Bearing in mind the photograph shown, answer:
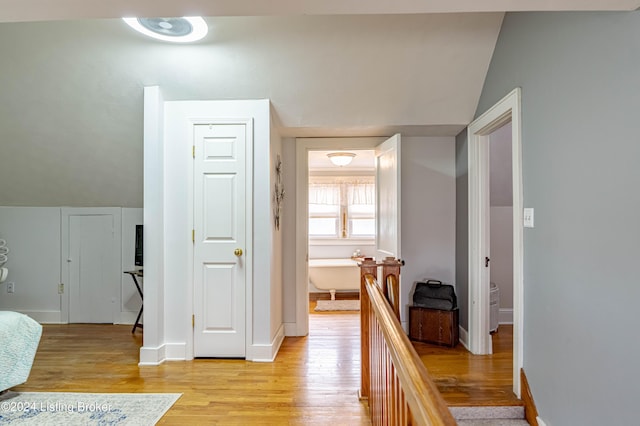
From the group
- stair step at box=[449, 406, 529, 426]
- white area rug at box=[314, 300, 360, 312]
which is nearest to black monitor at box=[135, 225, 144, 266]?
white area rug at box=[314, 300, 360, 312]

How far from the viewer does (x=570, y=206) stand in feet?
6.08

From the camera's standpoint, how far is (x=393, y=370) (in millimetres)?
1363

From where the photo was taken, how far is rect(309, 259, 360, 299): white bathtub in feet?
17.6

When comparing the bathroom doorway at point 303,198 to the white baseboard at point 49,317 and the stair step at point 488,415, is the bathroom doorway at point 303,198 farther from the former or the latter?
the white baseboard at point 49,317

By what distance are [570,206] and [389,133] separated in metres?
2.05

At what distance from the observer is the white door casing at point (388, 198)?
10.5ft

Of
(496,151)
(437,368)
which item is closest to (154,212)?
(437,368)

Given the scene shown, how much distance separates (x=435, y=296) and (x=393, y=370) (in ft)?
7.56

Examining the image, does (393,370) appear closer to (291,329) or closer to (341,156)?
(291,329)

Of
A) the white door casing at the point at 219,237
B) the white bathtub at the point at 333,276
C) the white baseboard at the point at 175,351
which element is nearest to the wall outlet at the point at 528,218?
the white door casing at the point at 219,237

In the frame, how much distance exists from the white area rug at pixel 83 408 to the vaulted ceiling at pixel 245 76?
213cm

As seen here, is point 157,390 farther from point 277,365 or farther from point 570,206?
point 570,206

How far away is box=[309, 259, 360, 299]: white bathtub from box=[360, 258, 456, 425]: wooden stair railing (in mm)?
2953

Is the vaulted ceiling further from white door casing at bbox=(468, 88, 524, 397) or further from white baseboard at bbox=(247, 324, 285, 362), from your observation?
white baseboard at bbox=(247, 324, 285, 362)
